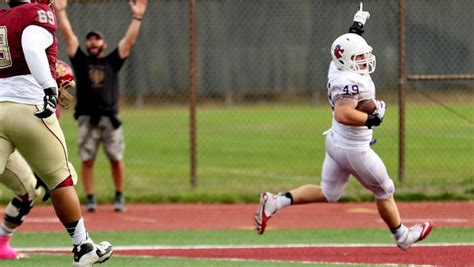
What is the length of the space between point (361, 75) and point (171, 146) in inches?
562

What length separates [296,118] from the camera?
25125mm

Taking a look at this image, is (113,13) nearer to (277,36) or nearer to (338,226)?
(277,36)

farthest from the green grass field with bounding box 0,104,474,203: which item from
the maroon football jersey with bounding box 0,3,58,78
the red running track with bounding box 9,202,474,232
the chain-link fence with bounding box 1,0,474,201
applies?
the maroon football jersey with bounding box 0,3,58,78

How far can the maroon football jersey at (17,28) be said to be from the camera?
761 centimetres

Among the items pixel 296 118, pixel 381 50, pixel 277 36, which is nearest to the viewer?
pixel 381 50

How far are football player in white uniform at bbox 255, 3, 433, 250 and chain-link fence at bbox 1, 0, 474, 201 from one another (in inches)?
202

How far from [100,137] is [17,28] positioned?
6.32 metres

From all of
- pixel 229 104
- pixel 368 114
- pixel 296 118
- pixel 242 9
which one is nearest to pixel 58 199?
pixel 368 114

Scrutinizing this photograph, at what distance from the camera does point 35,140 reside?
7.65 metres

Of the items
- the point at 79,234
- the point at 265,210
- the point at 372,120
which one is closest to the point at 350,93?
the point at 372,120

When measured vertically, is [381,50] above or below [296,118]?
above

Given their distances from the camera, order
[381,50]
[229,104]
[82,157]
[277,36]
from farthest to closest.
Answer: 1. [229,104]
2. [277,36]
3. [381,50]
4. [82,157]

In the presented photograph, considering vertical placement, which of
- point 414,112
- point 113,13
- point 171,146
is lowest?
point 171,146

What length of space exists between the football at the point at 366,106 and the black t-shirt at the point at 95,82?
16.8 ft
